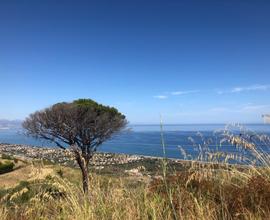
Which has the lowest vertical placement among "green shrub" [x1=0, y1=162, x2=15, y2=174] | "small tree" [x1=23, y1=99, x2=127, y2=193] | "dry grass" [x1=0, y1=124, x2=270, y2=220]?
"green shrub" [x1=0, y1=162, x2=15, y2=174]

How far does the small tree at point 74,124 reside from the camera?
23.9 metres

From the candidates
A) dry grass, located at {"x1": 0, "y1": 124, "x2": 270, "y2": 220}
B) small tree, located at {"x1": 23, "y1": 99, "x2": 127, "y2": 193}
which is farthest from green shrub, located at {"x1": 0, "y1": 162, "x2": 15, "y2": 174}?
dry grass, located at {"x1": 0, "y1": 124, "x2": 270, "y2": 220}

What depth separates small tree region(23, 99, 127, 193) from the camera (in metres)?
23.9

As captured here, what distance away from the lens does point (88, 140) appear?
24688mm

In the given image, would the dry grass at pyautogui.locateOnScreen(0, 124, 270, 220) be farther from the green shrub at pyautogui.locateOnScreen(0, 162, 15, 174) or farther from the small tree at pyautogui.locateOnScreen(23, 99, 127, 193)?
the green shrub at pyautogui.locateOnScreen(0, 162, 15, 174)

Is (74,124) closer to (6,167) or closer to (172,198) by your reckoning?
(6,167)

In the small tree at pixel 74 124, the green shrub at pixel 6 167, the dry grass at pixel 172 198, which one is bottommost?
the green shrub at pixel 6 167

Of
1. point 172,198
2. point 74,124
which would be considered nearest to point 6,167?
point 74,124

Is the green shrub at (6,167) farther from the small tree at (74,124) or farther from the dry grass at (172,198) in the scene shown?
the dry grass at (172,198)

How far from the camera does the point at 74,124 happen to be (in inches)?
956

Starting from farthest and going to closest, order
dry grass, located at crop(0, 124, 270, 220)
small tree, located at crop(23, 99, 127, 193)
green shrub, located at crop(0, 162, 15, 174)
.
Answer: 1. green shrub, located at crop(0, 162, 15, 174)
2. small tree, located at crop(23, 99, 127, 193)
3. dry grass, located at crop(0, 124, 270, 220)

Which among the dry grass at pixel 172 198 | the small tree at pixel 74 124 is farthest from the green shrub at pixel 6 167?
the dry grass at pixel 172 198

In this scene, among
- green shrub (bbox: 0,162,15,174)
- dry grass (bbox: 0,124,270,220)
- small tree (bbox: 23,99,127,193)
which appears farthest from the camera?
green shrub (bbox: 0,162,15,174)

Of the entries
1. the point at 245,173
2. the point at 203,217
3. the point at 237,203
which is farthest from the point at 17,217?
the point at 245,173
